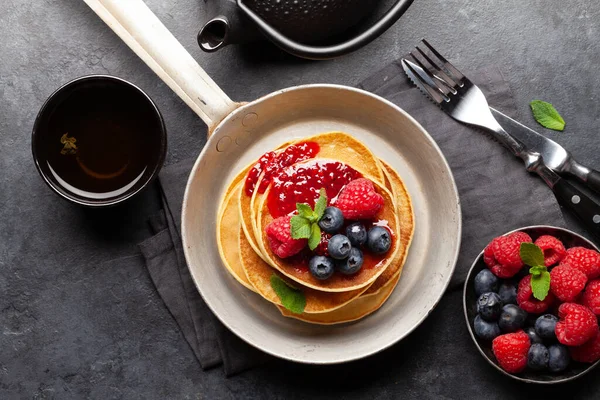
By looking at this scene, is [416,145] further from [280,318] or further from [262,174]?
[280,318]

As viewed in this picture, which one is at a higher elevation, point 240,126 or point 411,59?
point 411,59

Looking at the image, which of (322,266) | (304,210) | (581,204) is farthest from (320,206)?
(581,204)

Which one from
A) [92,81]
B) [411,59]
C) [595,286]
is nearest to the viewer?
[595,286]

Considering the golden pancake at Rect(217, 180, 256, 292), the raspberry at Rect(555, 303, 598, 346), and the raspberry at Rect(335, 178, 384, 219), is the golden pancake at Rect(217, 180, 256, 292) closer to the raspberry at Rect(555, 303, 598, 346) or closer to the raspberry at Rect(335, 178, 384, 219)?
the raspberry at Rect(335, 178, 384, 219)

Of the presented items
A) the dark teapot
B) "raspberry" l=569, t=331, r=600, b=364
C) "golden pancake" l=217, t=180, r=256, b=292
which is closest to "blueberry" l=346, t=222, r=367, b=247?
"golden pancake" l=217, t=180, r=256, b=292

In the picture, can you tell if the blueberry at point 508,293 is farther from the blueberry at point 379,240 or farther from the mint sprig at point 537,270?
the blueberry at point 379,240

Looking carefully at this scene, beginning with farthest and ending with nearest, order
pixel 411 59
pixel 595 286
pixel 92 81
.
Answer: pixel 411 59
pixel 92 81
pixel 595 286

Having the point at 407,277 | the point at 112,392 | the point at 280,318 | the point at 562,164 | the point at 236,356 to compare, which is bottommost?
the point at 112,392

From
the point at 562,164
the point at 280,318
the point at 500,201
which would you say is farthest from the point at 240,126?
the point at 562,164

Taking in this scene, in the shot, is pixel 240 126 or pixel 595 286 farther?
pixel 240 126
